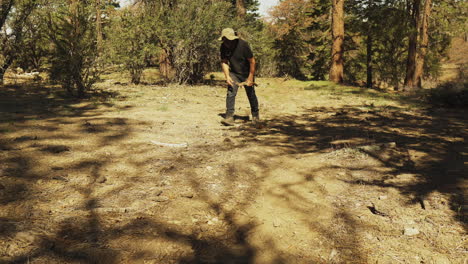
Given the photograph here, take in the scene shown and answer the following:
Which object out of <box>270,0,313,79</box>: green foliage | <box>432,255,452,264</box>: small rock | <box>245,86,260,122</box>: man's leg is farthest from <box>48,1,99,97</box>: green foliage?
<box>270,0,313,79</box>: green foliage

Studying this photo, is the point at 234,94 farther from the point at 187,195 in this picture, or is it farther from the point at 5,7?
the point at 5,7

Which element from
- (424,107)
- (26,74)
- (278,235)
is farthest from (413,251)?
(26,74)

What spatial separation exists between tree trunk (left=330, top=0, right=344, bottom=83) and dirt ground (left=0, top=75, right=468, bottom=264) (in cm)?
911

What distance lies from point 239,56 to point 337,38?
Answer: 9.32 metres

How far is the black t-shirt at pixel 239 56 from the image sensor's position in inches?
240

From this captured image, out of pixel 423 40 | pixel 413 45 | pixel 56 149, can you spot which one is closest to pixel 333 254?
pixel 56 149

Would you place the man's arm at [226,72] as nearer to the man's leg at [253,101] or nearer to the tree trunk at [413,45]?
the man's leg at [253,101]

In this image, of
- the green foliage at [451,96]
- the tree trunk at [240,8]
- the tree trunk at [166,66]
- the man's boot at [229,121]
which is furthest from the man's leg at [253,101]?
the tree trunk at [240,8]

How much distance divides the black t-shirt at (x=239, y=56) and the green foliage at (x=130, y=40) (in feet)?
18.3

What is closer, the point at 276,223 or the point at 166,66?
the point at 276,223

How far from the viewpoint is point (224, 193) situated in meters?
2.92

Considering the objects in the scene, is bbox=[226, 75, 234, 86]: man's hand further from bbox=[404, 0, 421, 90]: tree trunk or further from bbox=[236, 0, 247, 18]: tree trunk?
bbox=[236, 0, 247, 18]: tree trunk

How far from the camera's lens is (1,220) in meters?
2.11

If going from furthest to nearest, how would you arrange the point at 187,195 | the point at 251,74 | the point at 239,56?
the point at 239,56 → the point at 251,74 → the point at 187,195
